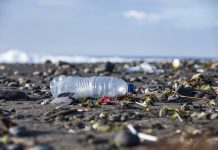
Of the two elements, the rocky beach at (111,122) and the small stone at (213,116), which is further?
the small stone at (213,116)

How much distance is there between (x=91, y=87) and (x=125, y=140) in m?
2.99

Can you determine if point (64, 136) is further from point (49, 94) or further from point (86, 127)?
point (49, 94)

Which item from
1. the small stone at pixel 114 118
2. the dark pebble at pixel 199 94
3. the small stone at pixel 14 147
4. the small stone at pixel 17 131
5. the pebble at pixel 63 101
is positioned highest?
the small stone at pixel 17 131

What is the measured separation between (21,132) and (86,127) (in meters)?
0.55

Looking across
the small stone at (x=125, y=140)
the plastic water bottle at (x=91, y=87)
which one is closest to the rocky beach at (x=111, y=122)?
the small stone at (x=125, y=140)

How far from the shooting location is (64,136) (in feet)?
10.2

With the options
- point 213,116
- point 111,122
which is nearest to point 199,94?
point 213,116

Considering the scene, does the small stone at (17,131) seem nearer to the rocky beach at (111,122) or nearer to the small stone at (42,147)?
the rocky beach at (111,122)

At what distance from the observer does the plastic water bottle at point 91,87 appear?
5.62 metres

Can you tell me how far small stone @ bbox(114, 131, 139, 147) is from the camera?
2822 millimetres

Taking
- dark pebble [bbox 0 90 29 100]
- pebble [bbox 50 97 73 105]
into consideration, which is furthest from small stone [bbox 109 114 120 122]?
dark pebble [bbox 0 90 29 100]

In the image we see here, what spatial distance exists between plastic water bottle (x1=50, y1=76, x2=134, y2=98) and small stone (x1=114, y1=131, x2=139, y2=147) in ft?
8.61

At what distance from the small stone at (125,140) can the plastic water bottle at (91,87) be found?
8.61 ft

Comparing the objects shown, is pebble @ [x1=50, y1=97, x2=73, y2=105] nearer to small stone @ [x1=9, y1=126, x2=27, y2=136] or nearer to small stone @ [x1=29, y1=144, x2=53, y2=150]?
small stone @ [x1=9, y1=126, x2=27, y2=136]
